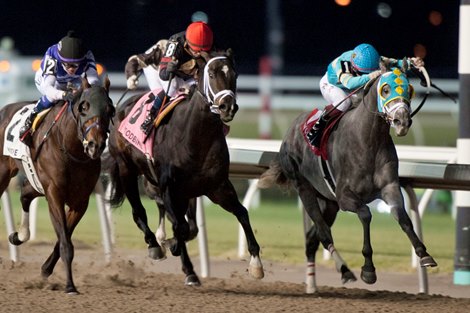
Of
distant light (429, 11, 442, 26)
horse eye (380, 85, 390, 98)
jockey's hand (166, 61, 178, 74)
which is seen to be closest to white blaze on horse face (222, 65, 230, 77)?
jockey's hand (166, 61, 178, 74)

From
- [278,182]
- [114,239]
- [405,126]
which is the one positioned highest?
[405,126]

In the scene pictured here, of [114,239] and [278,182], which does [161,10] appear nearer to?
[114,239]

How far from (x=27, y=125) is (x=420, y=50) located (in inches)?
624

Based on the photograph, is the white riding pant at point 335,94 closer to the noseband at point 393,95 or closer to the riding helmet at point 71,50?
the noseband at point 393,95

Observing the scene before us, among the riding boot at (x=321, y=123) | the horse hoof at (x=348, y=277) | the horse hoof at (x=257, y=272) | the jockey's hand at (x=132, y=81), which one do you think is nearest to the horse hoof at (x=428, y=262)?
the horse hoof at (x=348, y=277)

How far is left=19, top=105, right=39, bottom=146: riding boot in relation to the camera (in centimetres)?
893

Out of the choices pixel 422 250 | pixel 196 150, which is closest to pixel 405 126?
pixel 422 250

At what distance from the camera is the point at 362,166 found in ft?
27.2

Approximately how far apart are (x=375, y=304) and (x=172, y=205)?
1.55m

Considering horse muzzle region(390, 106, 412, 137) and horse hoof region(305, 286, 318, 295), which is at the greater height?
horse muzzle region(390, 106, 412, 137)

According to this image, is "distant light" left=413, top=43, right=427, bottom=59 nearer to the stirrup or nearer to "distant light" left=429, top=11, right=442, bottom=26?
"distant light" left=429, top=11, right=442, bottom=26

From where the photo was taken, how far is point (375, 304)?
26.2ft

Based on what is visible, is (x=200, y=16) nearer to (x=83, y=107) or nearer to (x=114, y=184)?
(x=114, y=184)

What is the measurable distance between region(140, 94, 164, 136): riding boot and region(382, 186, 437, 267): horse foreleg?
70.1 inches
